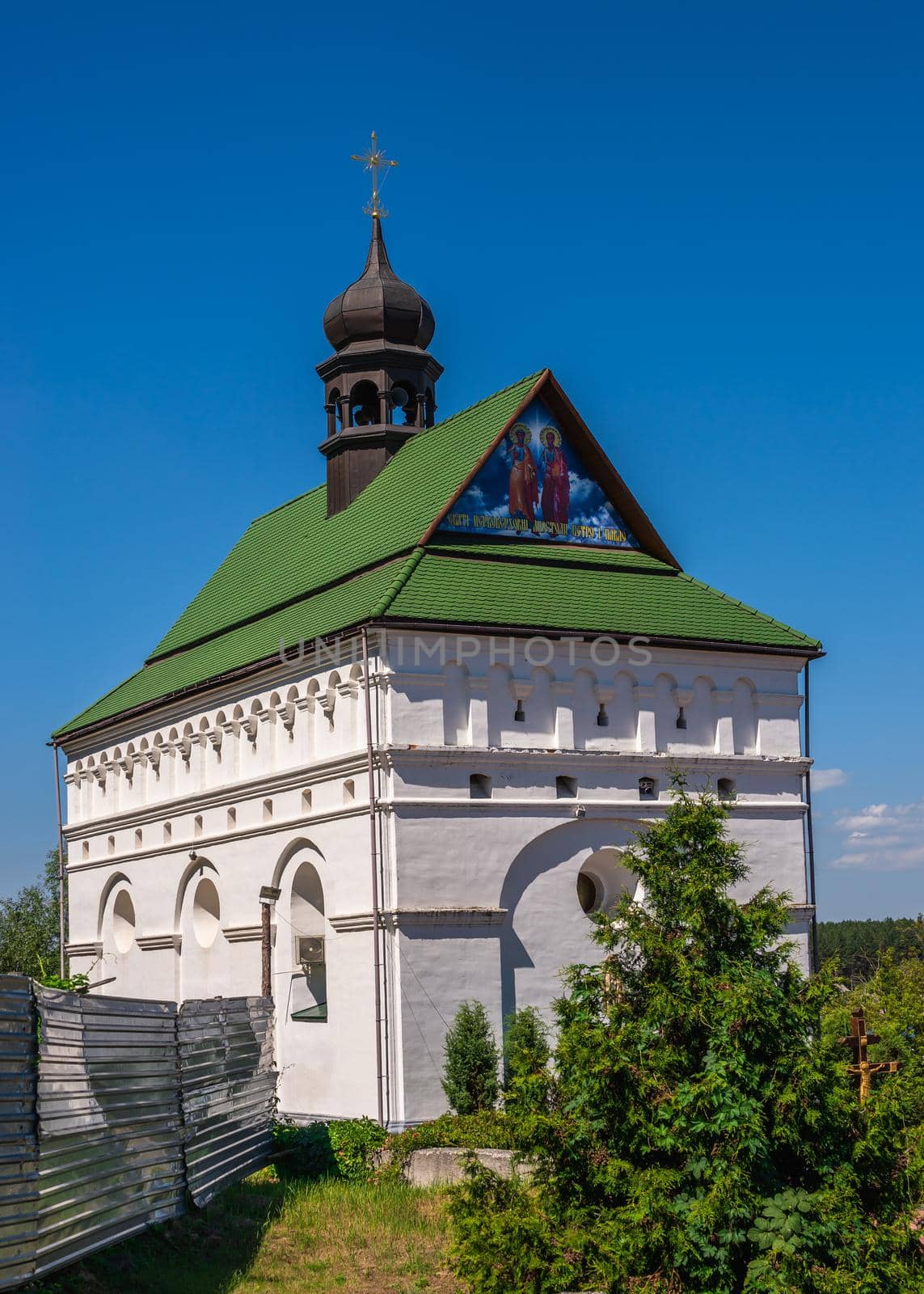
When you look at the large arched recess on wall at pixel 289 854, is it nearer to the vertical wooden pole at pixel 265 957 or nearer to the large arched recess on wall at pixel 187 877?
the vertical wooden pole at pixel 265 957

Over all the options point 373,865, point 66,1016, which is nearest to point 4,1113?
point 66,1016

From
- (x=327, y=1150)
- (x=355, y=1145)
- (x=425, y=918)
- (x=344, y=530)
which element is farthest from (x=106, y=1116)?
(x=344, y=530)

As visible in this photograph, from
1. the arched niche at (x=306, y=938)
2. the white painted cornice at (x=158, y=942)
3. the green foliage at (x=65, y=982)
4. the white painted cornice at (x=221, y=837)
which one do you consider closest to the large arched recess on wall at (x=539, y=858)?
the white painted cornice at (x=221, y=837)

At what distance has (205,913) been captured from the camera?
32969 mm

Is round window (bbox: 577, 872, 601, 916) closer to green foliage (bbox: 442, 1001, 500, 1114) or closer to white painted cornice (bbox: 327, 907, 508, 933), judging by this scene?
white painted cornice (bbox: 327, 907, 508, 933)

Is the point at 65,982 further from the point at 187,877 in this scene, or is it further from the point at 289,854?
the point at 187,877

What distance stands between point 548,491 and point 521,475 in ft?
2.05

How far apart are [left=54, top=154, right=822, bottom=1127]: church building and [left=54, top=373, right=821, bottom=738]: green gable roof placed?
67 mm

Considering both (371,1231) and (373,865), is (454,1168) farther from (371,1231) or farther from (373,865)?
(373,865)

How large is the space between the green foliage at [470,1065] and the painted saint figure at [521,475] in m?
8.79

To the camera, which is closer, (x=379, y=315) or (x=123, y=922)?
(x=379, y=315)

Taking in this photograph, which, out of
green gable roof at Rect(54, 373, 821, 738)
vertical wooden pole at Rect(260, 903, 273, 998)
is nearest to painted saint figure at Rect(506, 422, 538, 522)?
green gable roof at Rect(54, 373, 821, 738)

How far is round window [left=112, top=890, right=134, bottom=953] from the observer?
3672 centimetres

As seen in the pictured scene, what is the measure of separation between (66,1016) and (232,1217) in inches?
210
